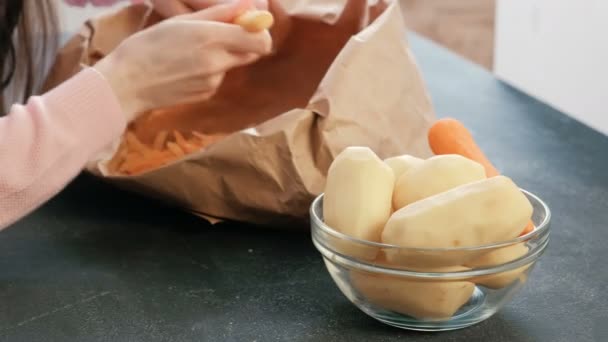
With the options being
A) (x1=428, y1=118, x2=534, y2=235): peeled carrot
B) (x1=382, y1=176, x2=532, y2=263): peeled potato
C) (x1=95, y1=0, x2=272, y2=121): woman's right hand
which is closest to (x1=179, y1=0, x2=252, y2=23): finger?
(x1=95, y1=0, x2=272, y2=121): woman's right hand

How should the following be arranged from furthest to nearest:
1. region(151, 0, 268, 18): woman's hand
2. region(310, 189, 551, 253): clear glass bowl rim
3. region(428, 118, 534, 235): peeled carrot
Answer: region(151, 0, 268, 18): woman's hand, region(428, 118, 534, 235): peeled carrot, region(310, 189, 551, 253): clear glass bowl rim

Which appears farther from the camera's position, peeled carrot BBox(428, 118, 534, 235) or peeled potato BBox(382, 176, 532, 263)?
peeled carrot BBox(428, 118, 534, 235)

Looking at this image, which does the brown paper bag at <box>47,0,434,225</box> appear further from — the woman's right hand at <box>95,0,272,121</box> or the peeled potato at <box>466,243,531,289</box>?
the peeled potato at <box>466,243,531,289</box>

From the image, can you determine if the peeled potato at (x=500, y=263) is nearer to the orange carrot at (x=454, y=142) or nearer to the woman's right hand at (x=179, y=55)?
the orange carrot at (x=454, y=142)

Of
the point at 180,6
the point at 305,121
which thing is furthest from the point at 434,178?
the point at 180,6

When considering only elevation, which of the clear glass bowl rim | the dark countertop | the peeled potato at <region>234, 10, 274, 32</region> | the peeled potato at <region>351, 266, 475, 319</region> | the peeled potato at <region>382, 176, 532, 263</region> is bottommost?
the dark countertop

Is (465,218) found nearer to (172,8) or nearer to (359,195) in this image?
(359,195)

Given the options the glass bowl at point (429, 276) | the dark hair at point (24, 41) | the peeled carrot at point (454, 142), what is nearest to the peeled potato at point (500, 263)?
the glass bowl at point (429, 276)
